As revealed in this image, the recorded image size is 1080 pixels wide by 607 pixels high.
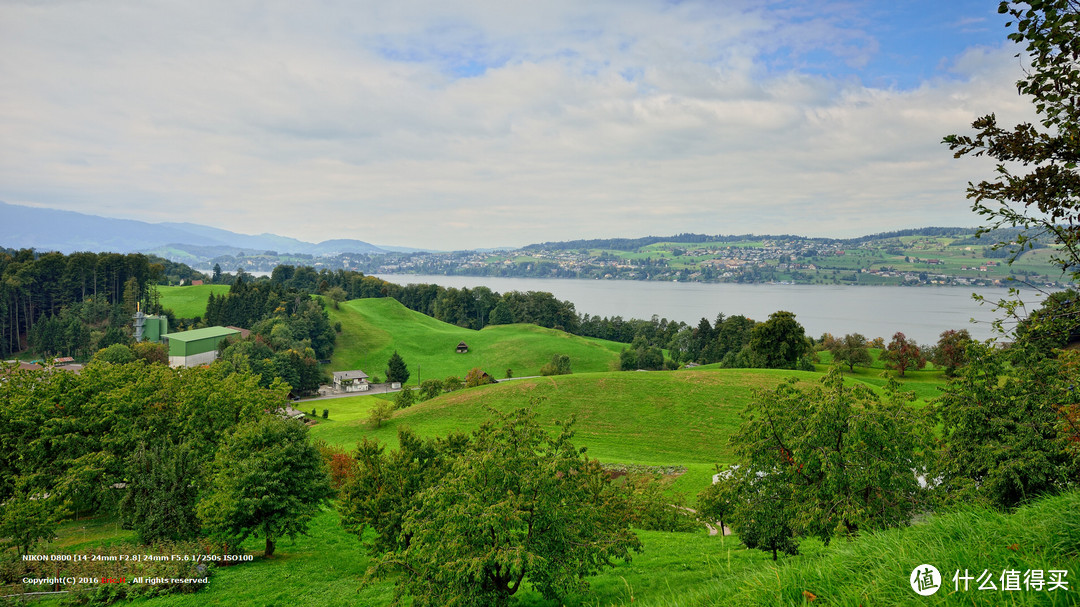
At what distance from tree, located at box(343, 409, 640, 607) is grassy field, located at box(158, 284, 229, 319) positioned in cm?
12564

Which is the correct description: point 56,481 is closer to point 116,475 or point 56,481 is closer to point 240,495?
point 116,475

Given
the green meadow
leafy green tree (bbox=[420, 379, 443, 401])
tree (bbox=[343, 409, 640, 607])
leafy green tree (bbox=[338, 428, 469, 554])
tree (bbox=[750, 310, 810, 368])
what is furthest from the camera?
tree (bbox=[750, 310, 810, 368])

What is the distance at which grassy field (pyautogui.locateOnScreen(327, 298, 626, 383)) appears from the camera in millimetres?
92812

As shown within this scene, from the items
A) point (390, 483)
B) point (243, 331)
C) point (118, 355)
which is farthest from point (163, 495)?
point (243, 331)

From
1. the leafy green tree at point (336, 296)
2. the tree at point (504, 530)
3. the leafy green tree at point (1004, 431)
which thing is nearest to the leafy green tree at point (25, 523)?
the tree at point (504, 530)

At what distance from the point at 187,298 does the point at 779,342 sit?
131 metres

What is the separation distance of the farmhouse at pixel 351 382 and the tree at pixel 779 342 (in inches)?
2435

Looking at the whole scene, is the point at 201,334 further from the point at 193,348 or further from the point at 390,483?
the point at 390,483

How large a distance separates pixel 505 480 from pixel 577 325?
12030 centimetres

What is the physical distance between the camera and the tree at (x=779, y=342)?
66.2 meters

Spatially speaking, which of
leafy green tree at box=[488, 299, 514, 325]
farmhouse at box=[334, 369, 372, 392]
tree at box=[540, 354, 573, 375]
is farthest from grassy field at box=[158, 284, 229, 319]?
tree at box=[540, 354, 573, 375]

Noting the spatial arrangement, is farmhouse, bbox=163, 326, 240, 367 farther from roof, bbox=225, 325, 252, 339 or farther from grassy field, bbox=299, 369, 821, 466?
grassy field, bbox=299, 369, 821, 466

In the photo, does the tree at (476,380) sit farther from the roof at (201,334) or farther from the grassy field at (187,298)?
the grassy field at (187,298)

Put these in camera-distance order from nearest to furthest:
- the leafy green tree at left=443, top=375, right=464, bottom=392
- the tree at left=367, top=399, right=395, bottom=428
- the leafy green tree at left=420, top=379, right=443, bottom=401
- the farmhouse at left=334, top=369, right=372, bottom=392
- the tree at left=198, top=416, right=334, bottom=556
A: the tree at left=198, top=416, right=334, bottom=556
the tree at left=367, top=399, right=395, bottom=428
the leafy green tree at left=420, top=379, right=443, bottom=401
the leafy green tree at left=443, top=375, right=464, bottom=392
the farmhouse at left=334, top=369, right=372, bottom=392
